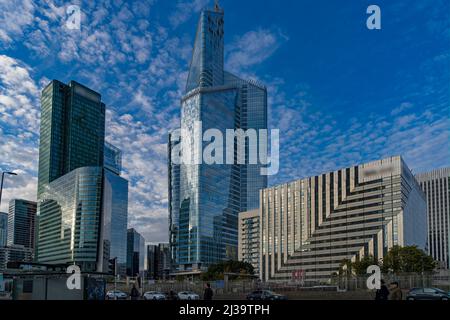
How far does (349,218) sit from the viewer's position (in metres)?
175

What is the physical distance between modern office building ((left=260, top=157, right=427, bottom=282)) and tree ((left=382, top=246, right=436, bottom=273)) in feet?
148

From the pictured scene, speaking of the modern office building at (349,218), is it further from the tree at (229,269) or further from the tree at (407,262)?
the tree at (407,262)

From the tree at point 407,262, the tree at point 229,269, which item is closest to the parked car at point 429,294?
the tree at point 407,262

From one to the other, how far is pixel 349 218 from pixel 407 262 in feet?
219

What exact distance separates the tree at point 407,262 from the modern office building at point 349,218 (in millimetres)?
45138

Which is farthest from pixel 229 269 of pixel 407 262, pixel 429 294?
pixel 429 294

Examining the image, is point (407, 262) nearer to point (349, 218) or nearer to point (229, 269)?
point (229, 269)

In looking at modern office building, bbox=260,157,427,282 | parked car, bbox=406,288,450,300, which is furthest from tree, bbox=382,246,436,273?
parked car, bbox=406,288,450,300

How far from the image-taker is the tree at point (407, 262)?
107m

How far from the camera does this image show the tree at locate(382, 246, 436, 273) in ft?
351
